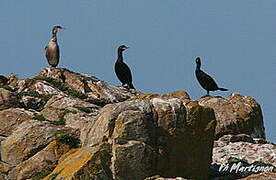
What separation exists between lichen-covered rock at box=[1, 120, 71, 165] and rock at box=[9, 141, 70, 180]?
0.60 meters

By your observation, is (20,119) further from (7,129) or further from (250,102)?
(250,102)

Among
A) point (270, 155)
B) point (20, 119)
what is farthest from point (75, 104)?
point (270, 155)

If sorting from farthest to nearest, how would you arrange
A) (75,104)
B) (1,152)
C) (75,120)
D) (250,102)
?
1. (250,102)
2. (75,104)
3. (75,120)
4. (1,152)

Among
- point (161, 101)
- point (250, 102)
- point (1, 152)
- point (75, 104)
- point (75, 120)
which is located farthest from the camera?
point (250, 102)

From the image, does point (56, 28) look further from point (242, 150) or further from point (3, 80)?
point (242, 150)

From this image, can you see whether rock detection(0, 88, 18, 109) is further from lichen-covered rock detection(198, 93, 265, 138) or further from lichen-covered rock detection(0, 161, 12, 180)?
lichen-covered rock detection(198, 93, 265, 138)

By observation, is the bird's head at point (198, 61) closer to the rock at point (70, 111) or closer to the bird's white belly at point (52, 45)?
the rock at point (70, 111)

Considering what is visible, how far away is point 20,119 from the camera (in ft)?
89.2

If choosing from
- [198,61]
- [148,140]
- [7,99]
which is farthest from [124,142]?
[198,61]

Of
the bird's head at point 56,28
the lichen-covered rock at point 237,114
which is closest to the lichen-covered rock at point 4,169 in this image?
the lichen-covered rock at point 237,114

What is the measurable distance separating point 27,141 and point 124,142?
4.74 meters

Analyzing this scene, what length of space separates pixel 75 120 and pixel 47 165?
4.26 meters

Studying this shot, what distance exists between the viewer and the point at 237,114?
1234 inches

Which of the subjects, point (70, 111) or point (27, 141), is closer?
point (27, 141)
